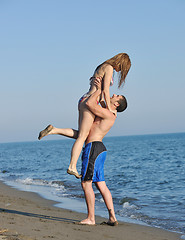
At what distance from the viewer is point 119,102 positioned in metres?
5.59

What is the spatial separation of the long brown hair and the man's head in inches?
7.8

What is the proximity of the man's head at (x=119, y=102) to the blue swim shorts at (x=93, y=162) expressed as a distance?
70cm

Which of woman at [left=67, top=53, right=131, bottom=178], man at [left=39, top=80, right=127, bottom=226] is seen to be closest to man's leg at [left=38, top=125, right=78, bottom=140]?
man at [left=39, top=80, right=127, bottom=226]

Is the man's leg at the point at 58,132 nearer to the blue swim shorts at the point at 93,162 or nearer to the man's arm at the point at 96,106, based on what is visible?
the blue swim shorts at the point at 93,162

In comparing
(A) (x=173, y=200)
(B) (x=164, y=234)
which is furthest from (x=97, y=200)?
(B) (x=164, y=234)

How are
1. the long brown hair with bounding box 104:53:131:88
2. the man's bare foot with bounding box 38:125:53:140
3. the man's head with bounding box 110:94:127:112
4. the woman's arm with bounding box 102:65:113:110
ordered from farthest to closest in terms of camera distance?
the man's head with bounding box 110:94:127:112 < the long brown hair with bounding box 104:53:131:88 < the woman's arm with bounding box 102:65:113:110 < the man's bare foot with bounding box 38:125:53:140

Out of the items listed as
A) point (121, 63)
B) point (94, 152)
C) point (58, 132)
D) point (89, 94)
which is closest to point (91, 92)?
point (89, 94)

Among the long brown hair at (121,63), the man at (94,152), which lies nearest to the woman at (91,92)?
the long brown hair at (121,63)

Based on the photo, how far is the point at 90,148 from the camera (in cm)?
534

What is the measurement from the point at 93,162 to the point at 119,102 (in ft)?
3.51

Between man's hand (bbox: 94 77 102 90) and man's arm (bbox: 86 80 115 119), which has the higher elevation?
man's hand (bbox: 94 77 102 90)

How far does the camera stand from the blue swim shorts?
5.27 m

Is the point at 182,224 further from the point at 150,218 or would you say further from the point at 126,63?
the point at 126,63

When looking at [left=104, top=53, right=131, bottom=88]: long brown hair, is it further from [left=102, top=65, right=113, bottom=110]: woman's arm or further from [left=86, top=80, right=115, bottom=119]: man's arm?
Answer: [left=86, top=80, right=115, bottom=119]: man's arm
